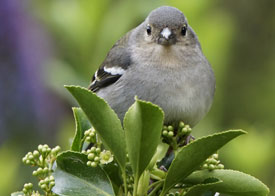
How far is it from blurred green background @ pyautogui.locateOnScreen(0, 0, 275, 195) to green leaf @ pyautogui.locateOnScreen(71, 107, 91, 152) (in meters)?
1.77

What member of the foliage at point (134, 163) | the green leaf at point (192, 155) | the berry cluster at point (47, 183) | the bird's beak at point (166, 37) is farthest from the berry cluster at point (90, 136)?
the bird's beak at point (166, 37)

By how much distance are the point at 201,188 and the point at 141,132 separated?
1.02ft

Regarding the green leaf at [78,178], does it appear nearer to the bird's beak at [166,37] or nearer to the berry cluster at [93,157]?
the berry cluster at [93,157]

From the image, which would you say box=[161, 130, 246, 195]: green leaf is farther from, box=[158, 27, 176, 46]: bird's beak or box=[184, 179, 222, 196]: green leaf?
box=[158, 27, 176, 46]: bird's beak

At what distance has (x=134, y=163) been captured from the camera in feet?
6.24

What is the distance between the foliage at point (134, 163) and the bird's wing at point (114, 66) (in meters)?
1.29

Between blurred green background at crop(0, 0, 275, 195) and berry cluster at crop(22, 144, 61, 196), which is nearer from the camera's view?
berry cluster at crop(22, 144, 61, 196)

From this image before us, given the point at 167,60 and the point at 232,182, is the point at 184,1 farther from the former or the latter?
the point at 232,182

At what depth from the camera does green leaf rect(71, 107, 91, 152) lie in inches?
88.4

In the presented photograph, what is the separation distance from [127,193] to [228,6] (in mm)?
4883

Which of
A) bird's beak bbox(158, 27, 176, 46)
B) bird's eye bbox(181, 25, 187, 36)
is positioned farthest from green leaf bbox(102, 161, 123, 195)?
bird's eye bbox(181, 25, 187, 36)

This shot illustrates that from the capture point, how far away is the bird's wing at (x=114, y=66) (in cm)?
342

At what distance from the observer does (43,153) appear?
6.75ft

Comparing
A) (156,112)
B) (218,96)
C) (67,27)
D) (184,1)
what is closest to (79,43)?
(67,27)
